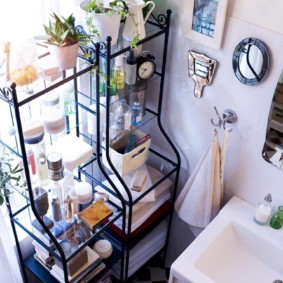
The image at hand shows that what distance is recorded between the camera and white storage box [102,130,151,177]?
74.4 inches

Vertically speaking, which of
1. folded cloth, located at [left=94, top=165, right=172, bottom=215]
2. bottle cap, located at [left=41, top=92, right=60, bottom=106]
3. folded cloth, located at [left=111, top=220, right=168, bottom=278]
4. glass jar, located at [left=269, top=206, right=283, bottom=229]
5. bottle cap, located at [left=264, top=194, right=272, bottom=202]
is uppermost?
bottle cap, located at [left=41, top=92, right=60, bottom=106]

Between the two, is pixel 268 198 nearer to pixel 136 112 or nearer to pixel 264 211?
pixel 264 211

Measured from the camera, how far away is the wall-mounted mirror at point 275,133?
5.37 ft

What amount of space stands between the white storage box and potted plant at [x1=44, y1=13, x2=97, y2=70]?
0.53 metres

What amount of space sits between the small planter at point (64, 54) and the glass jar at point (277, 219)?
103 cm

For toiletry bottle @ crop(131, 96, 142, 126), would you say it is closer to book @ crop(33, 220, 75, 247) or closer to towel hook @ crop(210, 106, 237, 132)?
towel hook @ crop(210, 106, 237, 132)

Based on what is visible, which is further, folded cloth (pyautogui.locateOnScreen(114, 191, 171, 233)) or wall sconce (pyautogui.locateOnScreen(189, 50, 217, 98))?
folded cloth (pyautogui.locateOnScreen(114, 191, 171, 233))

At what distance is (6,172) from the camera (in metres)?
1.62

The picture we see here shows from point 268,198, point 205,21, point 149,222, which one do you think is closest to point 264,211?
point 268,198

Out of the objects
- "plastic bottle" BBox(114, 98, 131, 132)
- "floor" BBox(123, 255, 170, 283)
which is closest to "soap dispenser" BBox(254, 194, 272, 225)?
"plastic bottle" BBox(114, 98, 131, 132)

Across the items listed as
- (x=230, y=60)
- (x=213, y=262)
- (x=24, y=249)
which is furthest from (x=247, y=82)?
(x=24, y=249)

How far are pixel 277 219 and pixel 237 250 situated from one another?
22 centimetres

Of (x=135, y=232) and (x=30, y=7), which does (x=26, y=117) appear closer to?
(x=30, y=7)

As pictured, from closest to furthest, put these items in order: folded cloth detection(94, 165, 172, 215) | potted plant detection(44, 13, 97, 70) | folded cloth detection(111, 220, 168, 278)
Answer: potted plant detection(44, 13, 97, 70)
folded cloth detection(94, 165, 172, 215)
folded cloth detection(111, 220, 168, 278)
